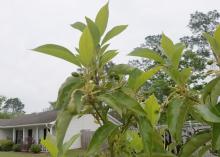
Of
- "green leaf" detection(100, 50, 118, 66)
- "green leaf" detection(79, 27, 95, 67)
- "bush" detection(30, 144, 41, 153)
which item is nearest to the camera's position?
"green leaf" detection(79, 27, 95, 67)

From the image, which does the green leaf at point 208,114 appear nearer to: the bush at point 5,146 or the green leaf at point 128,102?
the green leaf at point 128,102

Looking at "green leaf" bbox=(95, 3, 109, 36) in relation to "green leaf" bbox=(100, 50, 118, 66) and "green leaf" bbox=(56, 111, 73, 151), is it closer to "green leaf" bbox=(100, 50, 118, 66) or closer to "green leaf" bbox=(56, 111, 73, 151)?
"green leaf" bbox=(100, 50, 118, 66)

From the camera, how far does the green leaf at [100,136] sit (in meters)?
1.07

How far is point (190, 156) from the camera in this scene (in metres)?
1.25

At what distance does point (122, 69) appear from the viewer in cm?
125

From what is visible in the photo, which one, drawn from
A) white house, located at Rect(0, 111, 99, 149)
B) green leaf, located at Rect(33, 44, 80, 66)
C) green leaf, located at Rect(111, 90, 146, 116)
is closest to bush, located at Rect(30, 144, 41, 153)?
white house, located at Rect(0, 111, 99, 149)

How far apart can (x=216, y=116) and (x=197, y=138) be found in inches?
8.1

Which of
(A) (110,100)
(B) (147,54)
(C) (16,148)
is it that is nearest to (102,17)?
(B) (147,54)

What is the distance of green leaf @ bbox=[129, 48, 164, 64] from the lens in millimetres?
1228

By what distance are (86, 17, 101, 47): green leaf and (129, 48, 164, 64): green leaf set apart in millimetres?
128

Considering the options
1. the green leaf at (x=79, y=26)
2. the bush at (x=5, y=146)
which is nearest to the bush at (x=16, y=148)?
the bush at (x=5, y=146)

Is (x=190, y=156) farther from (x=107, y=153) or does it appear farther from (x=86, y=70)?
(x=86, y=70)

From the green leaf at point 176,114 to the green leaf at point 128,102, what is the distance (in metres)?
0.12

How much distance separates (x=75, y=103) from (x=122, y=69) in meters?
0.29
